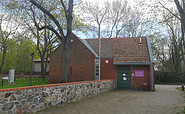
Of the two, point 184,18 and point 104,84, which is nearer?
point 184,18

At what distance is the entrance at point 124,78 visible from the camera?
58.8 feet

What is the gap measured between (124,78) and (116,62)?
2151 mm

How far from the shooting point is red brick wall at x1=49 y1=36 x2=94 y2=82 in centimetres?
1920

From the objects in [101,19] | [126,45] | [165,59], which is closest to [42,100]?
[126,45]

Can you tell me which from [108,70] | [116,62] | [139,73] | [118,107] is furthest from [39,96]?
[139,73]

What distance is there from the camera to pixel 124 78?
1805 centimetres

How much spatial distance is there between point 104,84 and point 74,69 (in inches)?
274

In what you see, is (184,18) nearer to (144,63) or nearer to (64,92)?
(64,92)

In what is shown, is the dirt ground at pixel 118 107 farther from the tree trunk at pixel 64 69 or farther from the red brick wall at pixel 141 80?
the red brick wall at pixel 141 80

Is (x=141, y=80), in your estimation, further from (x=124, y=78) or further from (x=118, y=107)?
(x=118, y=107)

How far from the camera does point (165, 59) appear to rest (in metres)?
37.2

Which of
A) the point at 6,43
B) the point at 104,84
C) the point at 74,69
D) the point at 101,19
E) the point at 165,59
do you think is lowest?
the point at 104,84

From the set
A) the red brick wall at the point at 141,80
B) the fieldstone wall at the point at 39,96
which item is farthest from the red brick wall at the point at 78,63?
the fieldstone wall at the point at 39,96

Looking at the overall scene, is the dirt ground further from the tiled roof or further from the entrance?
the tiled roof
